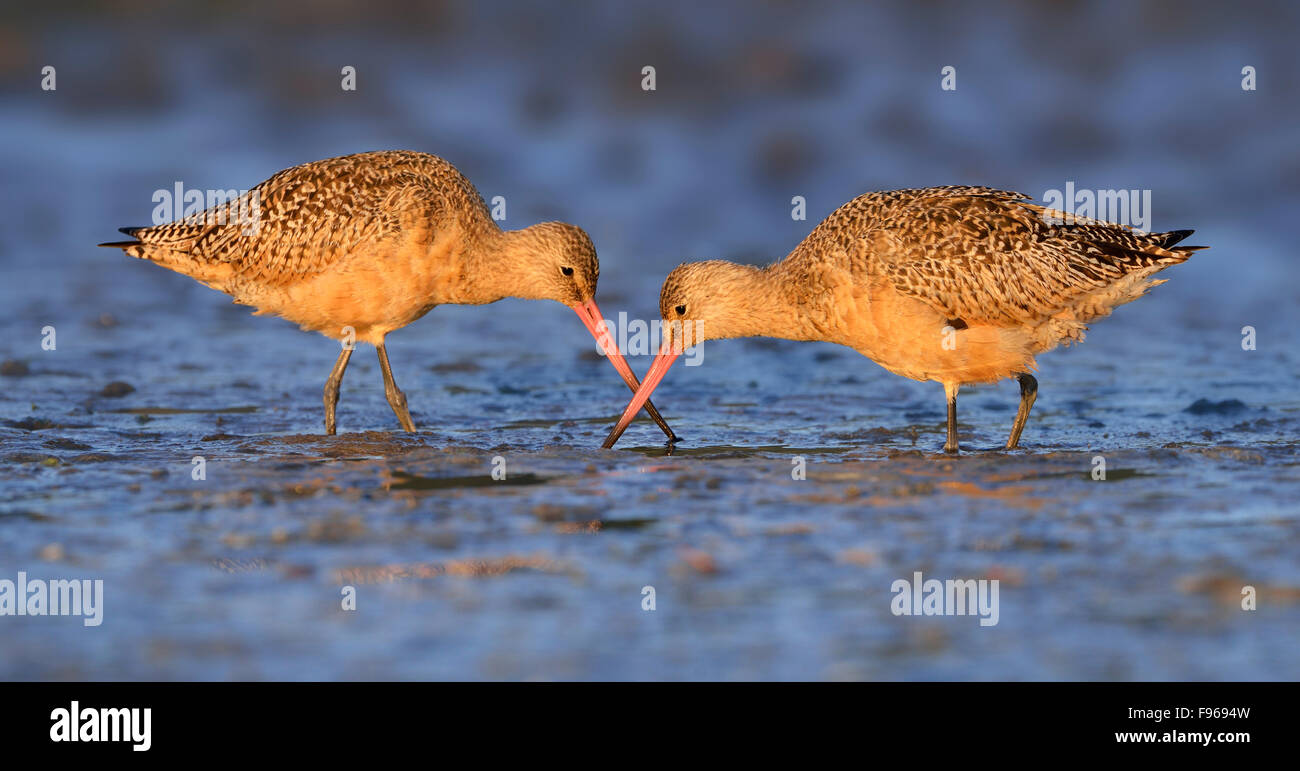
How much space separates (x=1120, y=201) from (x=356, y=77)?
8169mm

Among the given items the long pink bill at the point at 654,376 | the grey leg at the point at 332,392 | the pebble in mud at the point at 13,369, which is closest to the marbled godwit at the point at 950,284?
the long pink bill at the point at 654,376

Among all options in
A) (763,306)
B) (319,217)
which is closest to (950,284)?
(763,306)

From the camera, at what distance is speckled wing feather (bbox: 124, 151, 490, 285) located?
833 cm

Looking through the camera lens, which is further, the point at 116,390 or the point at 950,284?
the point at 116,390

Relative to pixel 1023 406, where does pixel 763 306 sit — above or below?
above

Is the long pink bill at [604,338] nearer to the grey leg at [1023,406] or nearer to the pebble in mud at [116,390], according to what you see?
the grey leg at [1023,406]

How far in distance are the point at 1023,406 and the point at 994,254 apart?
899mm

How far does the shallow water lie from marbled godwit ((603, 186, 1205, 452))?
0.57 m

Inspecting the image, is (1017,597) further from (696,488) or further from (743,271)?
(743,271)

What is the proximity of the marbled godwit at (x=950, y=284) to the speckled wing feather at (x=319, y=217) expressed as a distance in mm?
1541

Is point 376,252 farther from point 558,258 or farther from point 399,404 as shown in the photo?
point 558,258

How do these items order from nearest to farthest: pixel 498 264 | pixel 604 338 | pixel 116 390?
pixel 498 264, pixel 604 338, pixel 116 390

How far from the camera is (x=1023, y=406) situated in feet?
26.5
